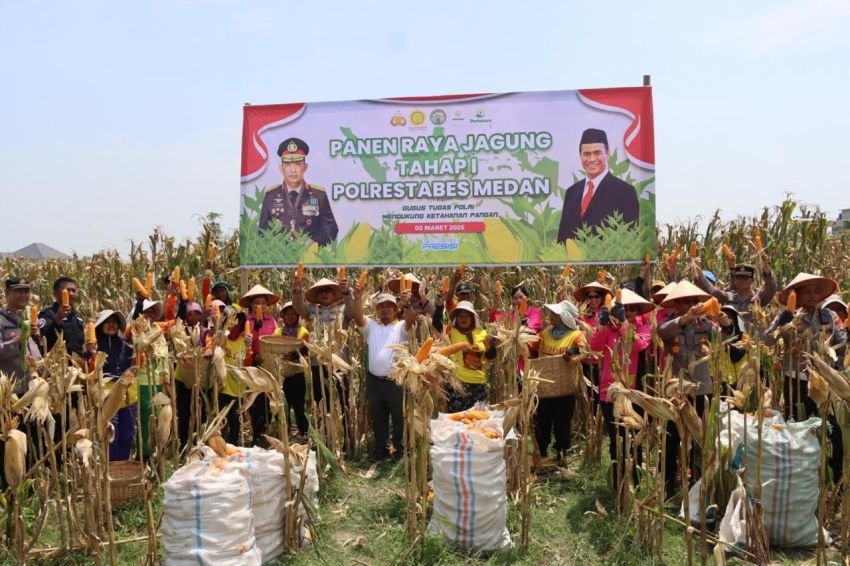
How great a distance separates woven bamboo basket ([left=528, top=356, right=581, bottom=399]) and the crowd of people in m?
0.08

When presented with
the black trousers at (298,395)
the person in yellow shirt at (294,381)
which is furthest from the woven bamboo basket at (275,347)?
the black trousers at (298,395)

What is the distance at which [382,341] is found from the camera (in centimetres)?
595

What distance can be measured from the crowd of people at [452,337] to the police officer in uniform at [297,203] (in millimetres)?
1038

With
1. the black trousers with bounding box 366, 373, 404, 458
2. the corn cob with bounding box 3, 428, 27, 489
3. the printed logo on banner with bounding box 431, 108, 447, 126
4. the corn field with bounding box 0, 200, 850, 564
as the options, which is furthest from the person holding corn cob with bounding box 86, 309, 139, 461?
the printed logo on banner with bounding box 431, 108, 447, 126

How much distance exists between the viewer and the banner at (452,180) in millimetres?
7070

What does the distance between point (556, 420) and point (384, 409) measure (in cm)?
152

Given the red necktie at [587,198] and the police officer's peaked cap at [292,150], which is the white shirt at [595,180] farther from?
the police officer's peaked cap at [292,150]

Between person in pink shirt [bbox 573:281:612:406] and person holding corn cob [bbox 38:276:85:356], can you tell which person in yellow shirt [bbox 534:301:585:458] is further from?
person holding corn cob [bbox 38:276:85:356]

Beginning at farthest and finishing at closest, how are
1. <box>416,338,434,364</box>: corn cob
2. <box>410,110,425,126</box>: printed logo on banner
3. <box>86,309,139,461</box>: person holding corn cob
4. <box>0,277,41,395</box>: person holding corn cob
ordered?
<box>410,110,425,126</box>: printed logo on banner < <box>86,309,139,461</box>: person holding corn cob < <box>0,277,41,395</box>: person holding corn cob < <box>416,338,434,364</box>: corn cob

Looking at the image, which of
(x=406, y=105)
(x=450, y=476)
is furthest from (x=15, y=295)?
(x=406, y=105)

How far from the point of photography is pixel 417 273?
9.30 metres

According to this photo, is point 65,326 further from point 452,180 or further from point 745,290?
point 745,290

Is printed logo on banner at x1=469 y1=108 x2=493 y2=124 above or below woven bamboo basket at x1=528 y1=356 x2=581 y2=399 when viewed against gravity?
above

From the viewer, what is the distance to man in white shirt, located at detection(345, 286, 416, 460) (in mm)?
5945
